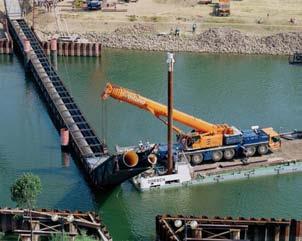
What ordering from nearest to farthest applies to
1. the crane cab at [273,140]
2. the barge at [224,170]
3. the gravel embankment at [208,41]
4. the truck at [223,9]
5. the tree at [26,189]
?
the tree at [26,189] < the barge at [224,170] < the crane cab at [273,140] < the gravel embankment at [208,41] < the truck at [223,9]

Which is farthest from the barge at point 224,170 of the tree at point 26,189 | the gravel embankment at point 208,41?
the gravel embankment at point 208,41

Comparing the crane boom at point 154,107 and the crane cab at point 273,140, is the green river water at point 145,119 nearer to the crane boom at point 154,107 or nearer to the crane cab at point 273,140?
the crane cab at point 273,140

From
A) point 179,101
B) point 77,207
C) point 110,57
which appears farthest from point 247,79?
point 77,207

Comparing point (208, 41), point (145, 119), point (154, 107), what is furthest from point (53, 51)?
point (154, 107)

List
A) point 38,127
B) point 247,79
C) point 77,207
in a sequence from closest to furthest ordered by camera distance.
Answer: point 77,207 < point 38,127 < point 247,79

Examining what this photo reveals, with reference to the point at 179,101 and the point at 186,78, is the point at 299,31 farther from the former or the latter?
the point at 179,101
